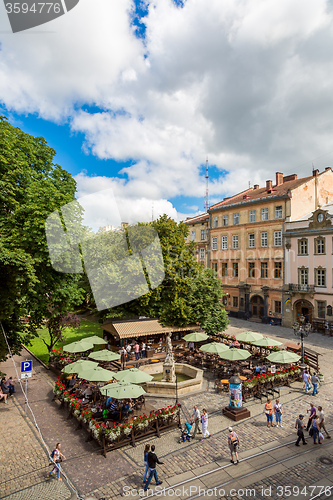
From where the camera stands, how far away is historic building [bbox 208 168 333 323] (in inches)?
1501

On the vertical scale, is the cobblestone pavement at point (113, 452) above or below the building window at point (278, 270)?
below

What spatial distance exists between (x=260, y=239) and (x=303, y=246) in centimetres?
614

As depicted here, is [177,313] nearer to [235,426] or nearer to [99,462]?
[235,426]

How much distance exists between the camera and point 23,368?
1367 cm

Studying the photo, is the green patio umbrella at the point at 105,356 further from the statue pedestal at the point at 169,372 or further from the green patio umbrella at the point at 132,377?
the green patio umbrella at the point at 132,377

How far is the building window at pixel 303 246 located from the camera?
1395 inches

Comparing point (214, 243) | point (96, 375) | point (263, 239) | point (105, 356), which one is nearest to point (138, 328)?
point (105, 356)

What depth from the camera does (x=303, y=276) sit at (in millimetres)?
35594

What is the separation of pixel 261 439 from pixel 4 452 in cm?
964

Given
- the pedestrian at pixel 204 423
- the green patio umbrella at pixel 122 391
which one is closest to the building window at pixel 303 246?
the pedestrian at pixel 204 423

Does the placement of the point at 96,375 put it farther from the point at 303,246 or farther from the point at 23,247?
the point at 303,246

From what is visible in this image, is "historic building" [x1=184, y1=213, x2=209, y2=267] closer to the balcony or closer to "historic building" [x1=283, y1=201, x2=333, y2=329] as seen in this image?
"historic building" [x1=283, y1=201, x2=333, y2=329]

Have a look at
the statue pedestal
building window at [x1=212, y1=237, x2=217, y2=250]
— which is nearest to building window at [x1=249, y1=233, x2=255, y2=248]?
building window at [x1=212, y1=237, x2=217, y2=250]

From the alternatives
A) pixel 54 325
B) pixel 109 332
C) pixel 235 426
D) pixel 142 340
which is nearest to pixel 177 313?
pixel 142 340
